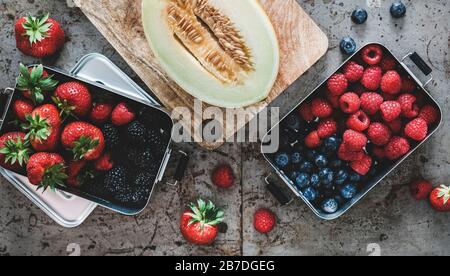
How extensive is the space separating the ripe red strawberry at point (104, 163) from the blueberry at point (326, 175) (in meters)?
0.70

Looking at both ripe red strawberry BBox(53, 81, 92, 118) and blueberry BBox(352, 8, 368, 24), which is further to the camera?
blueberry BBox(352, 8, 368, 24)

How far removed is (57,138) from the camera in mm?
1633

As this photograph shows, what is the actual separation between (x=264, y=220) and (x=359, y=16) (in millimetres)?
795

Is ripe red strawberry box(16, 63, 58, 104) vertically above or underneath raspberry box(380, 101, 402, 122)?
underneath

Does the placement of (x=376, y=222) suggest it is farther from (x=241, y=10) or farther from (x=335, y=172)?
(x=241, y=10)

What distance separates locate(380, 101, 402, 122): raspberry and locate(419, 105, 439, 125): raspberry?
0.11 meters

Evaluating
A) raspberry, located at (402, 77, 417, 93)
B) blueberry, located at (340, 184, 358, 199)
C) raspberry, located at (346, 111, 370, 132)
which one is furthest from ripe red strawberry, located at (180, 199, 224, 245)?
raspberry, located at (402, 77, 417, 93)

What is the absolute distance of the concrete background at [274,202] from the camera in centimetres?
187

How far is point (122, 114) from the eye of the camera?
1.65 metres

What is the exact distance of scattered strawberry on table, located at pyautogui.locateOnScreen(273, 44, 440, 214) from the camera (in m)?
1.69

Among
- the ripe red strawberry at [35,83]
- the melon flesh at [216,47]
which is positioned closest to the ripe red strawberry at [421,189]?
the melon flesh at [216,47]

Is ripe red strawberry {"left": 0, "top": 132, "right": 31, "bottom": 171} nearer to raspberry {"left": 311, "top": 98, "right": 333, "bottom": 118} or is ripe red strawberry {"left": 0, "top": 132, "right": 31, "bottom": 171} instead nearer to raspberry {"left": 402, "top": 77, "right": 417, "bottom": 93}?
raspberry {"left": 311, "top": 98, "right": 333, "bottom": 118}

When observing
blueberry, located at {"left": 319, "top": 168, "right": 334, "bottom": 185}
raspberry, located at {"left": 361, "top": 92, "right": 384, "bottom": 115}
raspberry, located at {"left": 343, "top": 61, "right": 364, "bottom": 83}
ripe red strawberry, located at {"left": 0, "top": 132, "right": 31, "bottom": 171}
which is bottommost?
ripe red strawberry, located at {"left": 0, "top": 132, "right": 31, "bottom": 171}

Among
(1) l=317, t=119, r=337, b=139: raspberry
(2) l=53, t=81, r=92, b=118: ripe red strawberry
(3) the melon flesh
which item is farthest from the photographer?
(1) l=317, t=119, r=337, b=139: raspberry
